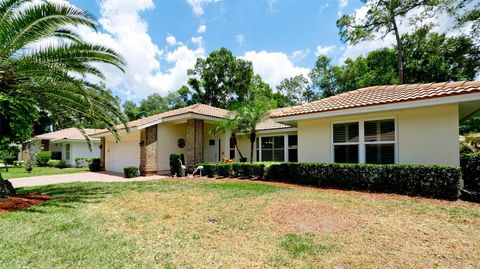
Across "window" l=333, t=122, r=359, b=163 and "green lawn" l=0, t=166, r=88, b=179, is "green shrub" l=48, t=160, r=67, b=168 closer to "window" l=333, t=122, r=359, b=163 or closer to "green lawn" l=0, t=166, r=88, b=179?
"green lawn" l=0, t=166, r=88, b=179

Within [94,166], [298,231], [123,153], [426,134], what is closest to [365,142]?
[426,134]

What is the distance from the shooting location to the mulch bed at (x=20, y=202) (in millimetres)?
7195

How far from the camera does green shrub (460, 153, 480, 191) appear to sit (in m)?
8.89

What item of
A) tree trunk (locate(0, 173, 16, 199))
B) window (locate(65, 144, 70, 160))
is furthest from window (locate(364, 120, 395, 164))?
window (locate(65, 144, 70, 160))

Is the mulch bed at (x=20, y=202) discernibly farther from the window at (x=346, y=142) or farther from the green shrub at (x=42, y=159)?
the green shrub at (x=42, y=159)

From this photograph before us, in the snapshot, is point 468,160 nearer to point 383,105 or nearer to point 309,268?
point 383,105

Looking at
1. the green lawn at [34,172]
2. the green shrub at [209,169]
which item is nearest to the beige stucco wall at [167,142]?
the green shrub at [209,169]

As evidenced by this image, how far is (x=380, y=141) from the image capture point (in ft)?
33.3

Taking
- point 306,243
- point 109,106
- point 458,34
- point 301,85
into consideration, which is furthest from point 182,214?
point 301,85

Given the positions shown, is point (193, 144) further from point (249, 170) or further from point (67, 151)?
point (67, 151)

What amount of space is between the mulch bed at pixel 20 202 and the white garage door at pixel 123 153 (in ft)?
32.8

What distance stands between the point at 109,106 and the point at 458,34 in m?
29.0

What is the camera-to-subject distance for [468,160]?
923 centimetres

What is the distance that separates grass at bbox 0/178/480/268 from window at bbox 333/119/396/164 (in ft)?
8.33
